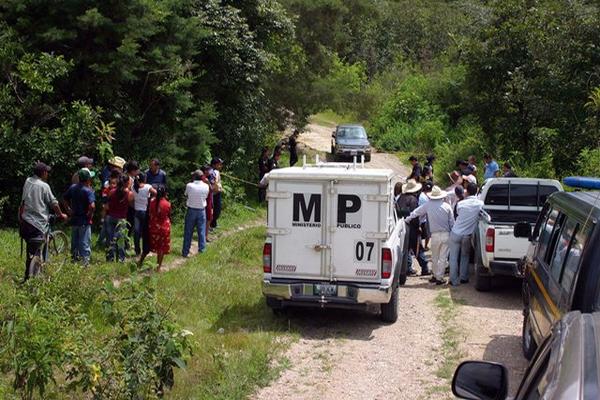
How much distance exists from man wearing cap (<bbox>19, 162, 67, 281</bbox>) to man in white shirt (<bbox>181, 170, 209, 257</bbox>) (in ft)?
11.9

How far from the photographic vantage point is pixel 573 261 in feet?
20.8

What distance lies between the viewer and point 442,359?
30.5 ft

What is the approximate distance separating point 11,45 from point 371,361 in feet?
31.0

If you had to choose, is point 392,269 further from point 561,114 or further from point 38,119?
point 561,114

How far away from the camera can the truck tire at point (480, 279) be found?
12.7 meters

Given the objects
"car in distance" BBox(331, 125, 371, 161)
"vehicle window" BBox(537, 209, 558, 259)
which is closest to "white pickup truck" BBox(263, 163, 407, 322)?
"vehicle window" BBox(537, 209, 558, 259)

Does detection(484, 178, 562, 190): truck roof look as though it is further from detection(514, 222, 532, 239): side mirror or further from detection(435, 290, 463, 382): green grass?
detection(514, 222, 532, 239): side mirror

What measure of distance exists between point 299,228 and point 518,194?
216 inches

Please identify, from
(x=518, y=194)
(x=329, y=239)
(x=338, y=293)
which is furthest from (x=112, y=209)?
(x=518, y=194)

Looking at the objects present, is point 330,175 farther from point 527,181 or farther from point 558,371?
point 558,371

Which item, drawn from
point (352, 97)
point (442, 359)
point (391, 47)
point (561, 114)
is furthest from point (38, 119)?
point (391, 47)

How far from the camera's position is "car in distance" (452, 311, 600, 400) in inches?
85.1

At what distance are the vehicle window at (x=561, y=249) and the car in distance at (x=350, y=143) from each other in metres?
25.0

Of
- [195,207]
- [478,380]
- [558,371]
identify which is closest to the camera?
[558,371]
